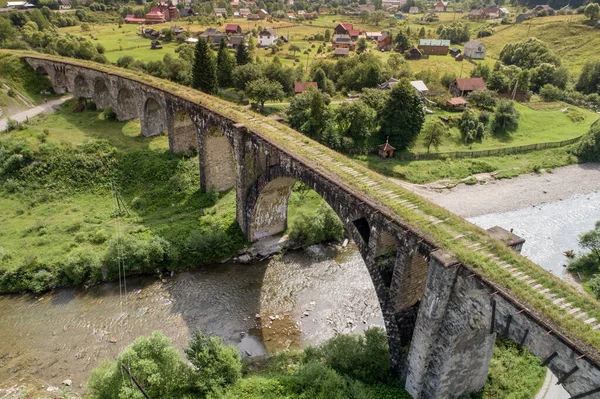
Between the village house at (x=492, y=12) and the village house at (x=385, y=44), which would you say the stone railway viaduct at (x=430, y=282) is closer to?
the village house at (x=385, y=44)

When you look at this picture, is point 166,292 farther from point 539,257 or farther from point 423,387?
point 539,257

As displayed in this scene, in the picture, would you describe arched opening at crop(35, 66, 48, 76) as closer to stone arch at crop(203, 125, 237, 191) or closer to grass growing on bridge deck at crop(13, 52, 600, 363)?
stone arch at crop(203, 125, 237, 191)

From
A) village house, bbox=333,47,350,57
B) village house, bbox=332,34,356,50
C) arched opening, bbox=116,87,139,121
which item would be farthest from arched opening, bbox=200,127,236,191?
village house, bbox=332,34,356,50

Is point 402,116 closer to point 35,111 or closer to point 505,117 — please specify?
point 505,117

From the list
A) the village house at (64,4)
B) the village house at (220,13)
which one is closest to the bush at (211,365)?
the village house at (220,13)

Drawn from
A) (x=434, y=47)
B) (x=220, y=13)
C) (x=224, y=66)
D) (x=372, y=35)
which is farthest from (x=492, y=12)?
(x=224, y=66)
